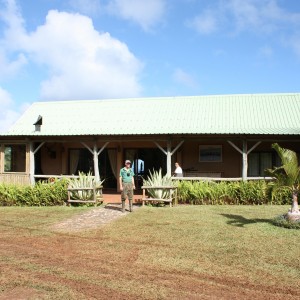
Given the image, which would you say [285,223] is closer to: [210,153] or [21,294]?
[21,294]

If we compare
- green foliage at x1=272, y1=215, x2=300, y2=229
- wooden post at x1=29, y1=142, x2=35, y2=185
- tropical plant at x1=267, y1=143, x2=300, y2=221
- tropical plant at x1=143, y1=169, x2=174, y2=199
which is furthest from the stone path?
wooden post at x1=29, y1=142, x2=35, y2=185

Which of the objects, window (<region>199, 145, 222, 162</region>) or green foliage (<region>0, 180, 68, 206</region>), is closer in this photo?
green foliage (<region>0, 180, 68, 206</region>)

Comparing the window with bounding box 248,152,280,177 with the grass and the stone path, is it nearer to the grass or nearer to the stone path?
the stone path

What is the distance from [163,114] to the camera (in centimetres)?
1930

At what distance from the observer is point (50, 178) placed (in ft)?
55.2

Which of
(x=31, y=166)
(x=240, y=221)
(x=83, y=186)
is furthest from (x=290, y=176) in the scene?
(x=31, y=166)

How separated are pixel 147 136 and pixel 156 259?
9.98 meters

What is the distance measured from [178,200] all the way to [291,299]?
9309 millimetres

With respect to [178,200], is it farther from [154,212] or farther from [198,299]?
[198,299]

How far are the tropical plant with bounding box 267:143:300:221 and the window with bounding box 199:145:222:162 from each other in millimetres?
8680

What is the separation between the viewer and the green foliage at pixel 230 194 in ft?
44.1

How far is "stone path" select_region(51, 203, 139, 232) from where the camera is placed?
964 centimetres

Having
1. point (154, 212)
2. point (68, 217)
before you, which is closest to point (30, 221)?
point (68, 217)

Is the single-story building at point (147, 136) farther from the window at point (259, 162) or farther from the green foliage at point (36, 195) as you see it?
the green foliage at point (36, 195)
